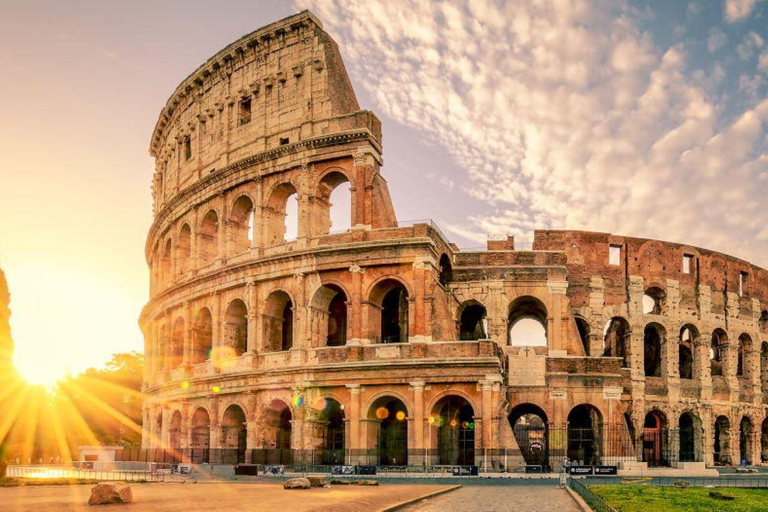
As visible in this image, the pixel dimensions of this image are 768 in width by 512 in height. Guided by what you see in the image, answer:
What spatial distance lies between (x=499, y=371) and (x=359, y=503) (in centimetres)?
1271

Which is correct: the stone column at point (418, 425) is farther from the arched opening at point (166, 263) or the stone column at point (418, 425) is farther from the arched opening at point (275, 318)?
the arched opening at point (166, 263)

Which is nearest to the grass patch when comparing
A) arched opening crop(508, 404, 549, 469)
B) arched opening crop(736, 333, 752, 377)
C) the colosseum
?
the colosseum

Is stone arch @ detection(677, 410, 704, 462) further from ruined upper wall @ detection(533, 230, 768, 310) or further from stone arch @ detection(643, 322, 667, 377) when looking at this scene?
ruined upper wall @ detection(533, 230, 768, 310)

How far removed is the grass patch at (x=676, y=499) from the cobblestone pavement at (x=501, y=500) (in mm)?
1106

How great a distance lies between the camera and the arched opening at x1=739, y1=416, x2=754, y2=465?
136 ft

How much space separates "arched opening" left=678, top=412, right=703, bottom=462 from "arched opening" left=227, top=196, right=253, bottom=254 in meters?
23.2

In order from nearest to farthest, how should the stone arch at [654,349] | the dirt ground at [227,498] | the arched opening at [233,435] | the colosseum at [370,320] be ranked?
1. the dirt ground at [227,498]
2. the colosseum at [370,320]
3. the arched opening at [233,435]
4. the stone arch at [654,349]

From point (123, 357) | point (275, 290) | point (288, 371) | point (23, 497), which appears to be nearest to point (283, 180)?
point (275, 290)

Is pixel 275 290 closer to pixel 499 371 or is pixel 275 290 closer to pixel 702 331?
pixel 499 371

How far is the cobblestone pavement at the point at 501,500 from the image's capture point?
16453 millimetres

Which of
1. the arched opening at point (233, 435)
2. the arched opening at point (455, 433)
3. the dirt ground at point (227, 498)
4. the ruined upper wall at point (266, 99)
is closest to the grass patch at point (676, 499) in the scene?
the dirt ground at point (227, 498)


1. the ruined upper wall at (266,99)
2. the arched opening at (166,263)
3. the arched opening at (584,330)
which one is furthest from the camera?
the arched opening at (166,263)

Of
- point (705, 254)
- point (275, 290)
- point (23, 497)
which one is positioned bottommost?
point (23, 497)

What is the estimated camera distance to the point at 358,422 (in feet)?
96.4
